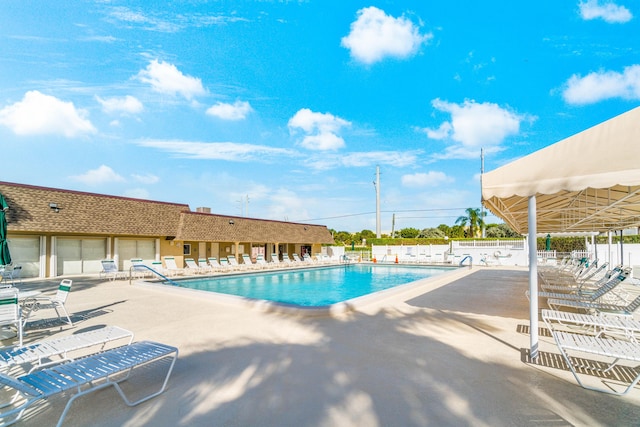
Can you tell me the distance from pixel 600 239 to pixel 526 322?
27.5m

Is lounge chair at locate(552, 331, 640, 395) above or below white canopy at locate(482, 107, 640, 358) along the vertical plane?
below

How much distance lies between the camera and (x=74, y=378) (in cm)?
280

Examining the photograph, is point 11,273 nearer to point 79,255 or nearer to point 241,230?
point 79,255

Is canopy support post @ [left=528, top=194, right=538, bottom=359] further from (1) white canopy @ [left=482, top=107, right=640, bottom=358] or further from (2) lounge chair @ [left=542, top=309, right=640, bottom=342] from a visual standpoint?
(2) lounge chair @ [left=542, top=309, right=640, bottom=342]

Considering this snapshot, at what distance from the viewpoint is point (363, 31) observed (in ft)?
53.7

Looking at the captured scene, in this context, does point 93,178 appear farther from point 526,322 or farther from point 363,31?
point 526,322

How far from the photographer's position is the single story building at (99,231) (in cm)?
1552

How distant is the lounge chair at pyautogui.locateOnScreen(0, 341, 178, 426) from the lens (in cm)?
255

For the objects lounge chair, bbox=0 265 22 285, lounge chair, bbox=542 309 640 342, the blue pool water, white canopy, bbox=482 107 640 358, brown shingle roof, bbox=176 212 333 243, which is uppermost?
white canopy, bbox=482 107 640 358

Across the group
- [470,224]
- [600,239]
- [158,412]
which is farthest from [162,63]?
[470,224]

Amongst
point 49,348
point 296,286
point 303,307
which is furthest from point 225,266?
point 49,348

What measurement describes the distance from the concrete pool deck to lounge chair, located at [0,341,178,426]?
0.64 ft

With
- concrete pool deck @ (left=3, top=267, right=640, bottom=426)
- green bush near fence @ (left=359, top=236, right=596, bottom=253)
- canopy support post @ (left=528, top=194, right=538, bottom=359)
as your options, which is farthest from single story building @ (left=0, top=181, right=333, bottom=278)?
canopy support post @ (left=528, top=194, right=538, bottom=359)

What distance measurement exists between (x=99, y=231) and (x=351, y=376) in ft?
60.0
